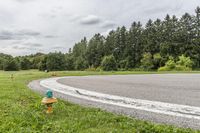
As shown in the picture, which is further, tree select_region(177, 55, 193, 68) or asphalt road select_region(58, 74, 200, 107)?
tree select_region(177, 55, 193, 68)

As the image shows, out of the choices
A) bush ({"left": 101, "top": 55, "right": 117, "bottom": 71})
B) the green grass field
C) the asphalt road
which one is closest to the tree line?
bush ({"left": 101, "top": 55, "right": 117, "bottom": 71})

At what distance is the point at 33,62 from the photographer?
84.1m

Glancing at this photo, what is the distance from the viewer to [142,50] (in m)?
75.8

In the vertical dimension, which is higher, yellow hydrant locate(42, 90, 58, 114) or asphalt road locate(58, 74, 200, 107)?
yellow hydrant locate(42, 90, 58, 114)

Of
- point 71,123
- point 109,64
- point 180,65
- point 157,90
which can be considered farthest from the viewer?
point 109,64

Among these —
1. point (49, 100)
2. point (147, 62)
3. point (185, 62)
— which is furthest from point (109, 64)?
point (49, 100)

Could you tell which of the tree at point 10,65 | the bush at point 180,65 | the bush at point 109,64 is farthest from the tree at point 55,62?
the bush at point 180,65

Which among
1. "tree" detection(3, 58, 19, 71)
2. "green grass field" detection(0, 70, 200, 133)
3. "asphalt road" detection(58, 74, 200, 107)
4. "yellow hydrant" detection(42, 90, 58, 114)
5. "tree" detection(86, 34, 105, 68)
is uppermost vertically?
"tree" detection(86, 34, 105, 68)

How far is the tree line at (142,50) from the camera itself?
215 feet

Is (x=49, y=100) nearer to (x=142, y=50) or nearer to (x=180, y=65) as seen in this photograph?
(x=180, y=65)

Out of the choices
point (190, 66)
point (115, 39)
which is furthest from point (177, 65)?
point (115, 39)

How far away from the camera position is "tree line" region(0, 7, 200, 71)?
6544cm

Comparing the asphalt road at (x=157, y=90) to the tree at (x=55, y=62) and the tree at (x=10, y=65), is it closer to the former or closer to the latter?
the tree at (x=10, y=65)

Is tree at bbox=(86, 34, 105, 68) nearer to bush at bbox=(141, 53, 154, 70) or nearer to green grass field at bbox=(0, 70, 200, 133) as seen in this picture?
bush at bbox=(141, 53, 154, 70)
